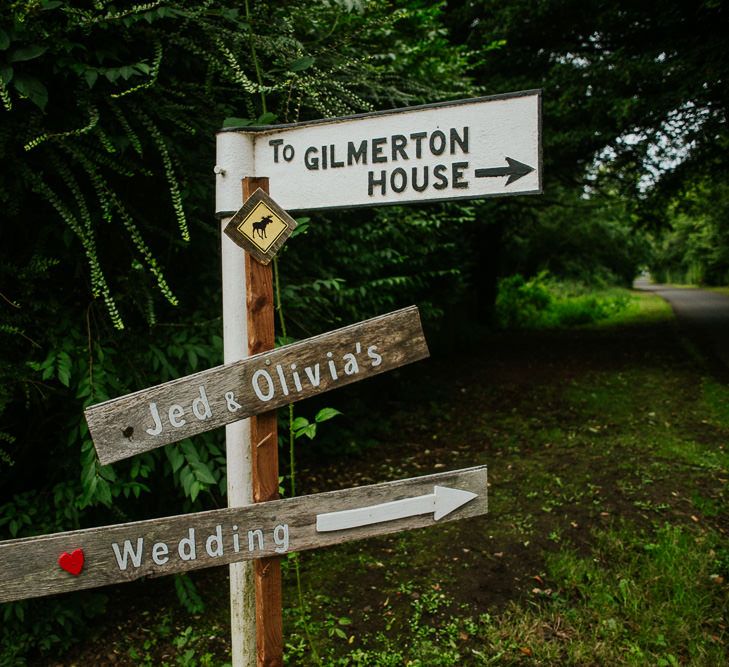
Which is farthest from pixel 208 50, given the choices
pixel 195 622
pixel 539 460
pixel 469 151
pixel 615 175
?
pixel 615 175

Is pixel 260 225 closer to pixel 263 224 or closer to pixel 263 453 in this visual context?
pixel 263 224

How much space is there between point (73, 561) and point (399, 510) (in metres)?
0.89

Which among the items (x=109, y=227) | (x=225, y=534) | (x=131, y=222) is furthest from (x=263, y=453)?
(x=109, y=227)

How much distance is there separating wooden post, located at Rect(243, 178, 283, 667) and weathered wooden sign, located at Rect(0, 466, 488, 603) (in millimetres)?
119

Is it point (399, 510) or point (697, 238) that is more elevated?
point (697, 238)

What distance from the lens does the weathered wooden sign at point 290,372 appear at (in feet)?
5.45

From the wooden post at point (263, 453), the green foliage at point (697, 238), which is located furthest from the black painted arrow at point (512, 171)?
the green foliage at point (697, 238)

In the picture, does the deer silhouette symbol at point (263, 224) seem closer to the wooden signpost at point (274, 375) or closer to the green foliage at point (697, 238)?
the wooden signpost at point (274, 375)

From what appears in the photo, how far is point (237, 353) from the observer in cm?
194

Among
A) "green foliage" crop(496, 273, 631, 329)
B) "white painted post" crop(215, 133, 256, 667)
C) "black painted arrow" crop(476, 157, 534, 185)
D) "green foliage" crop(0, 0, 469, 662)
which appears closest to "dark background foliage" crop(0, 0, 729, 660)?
"green foliage" crop(0, 0, 469, 662)

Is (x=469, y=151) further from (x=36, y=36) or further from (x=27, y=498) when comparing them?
(x=27, y=498)

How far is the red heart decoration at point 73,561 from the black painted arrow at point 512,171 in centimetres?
149

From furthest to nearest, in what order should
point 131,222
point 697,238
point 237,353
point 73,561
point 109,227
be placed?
point 697,238 < point 109,227 < point 131,222 < point 237,353 < point 73,561

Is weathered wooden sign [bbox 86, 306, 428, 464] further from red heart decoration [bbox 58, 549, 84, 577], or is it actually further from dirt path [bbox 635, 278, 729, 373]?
dirt path [bbox 635, 278, 729, 373]
